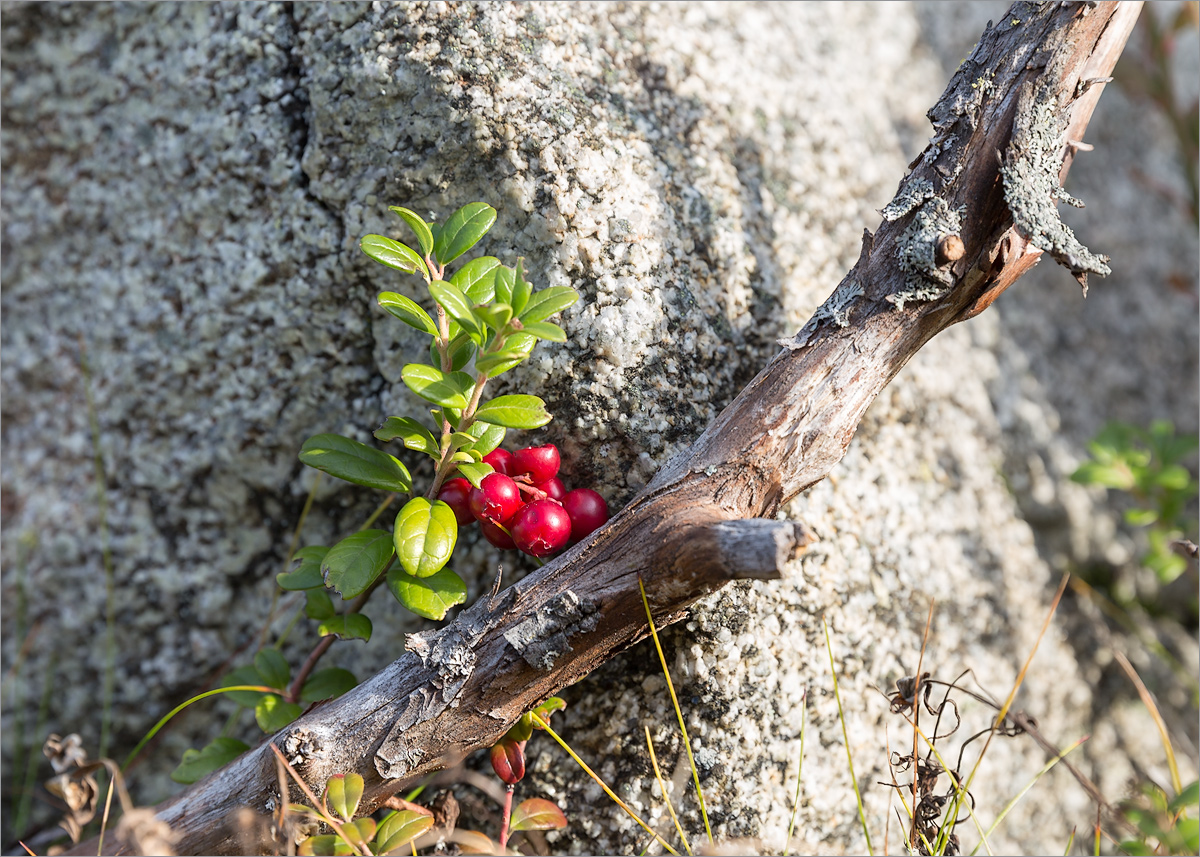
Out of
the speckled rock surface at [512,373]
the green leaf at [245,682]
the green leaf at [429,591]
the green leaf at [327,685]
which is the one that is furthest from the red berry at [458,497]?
the green leaf at [245,682]

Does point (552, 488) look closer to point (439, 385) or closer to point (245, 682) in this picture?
point (439, 385)

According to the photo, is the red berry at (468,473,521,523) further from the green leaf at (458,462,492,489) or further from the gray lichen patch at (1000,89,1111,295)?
the gray lichen patch at (1000,89,1111,295)

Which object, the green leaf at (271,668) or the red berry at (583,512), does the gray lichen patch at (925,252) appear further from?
the green leaf at (271,668)

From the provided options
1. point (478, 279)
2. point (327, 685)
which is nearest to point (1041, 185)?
point (478, 279)

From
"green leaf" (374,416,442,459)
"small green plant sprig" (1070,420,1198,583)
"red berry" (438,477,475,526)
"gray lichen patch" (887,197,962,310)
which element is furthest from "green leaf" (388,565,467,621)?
"small green plant sprig" (1070,420,1198,583)

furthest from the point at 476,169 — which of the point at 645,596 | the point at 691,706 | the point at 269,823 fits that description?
the point at 269,823

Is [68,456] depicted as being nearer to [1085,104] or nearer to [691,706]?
[691,706]
